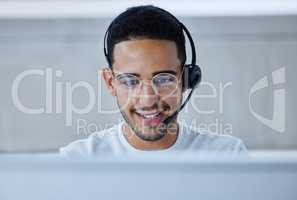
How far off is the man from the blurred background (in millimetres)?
48

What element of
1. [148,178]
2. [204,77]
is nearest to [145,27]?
[204,77]

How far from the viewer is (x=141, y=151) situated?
2152mm

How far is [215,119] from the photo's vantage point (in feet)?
6.96

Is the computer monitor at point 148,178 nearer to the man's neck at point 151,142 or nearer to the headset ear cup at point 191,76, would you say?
the man's neck at point 151,142

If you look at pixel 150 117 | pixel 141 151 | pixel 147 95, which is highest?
pixel 147 95

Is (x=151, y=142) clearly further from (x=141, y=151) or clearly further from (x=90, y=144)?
(x=90, y=144)

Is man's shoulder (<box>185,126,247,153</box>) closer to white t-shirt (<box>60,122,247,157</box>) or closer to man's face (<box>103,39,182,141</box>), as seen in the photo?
white t-shirt (<box>60,122,247,157</box>)

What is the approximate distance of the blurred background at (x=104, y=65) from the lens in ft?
6.85

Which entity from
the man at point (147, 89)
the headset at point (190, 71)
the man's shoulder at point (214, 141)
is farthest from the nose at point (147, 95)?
the man's shoulder at point (214, 141)

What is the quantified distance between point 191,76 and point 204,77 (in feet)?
0.22

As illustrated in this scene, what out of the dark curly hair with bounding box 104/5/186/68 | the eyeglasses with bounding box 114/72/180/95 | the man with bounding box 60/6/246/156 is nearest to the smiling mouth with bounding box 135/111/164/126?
the man with bounding box 60/6/246/156

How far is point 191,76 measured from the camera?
2.11 m

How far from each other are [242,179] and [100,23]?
3.57 feet

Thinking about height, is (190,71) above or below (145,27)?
below
